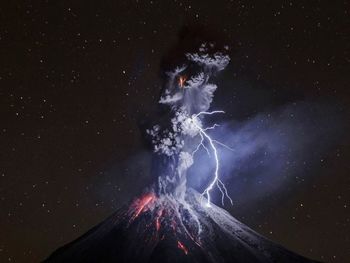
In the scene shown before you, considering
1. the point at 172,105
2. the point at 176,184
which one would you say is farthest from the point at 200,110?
the point at 176,184

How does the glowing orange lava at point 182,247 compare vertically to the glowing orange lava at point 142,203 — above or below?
below

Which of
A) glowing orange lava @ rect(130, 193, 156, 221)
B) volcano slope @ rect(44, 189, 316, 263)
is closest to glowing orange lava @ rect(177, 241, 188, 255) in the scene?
volcano slope @ rect(44, 189, 316, 263)

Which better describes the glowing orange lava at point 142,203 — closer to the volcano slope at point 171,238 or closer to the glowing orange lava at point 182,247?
the volcano slope at point 171,238

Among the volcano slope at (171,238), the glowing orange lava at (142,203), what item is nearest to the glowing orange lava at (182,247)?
the volcano slope at (171,238)

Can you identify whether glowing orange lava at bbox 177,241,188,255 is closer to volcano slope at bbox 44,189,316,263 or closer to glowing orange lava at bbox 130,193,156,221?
volcano slope at bbox 44,189,316,263

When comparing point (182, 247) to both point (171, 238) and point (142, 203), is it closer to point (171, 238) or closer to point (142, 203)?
point (171, 238)

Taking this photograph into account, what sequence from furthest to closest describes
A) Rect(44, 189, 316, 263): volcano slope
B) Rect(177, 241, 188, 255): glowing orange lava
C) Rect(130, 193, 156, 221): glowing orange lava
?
Rect(130, 193, 156, 221): glowing orange lava < Rect(44, 189, 316, 263): volcano slope < Rect(177, 241, 188, 255): glowing orange lava

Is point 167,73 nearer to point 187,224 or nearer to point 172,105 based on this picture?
point 172,105

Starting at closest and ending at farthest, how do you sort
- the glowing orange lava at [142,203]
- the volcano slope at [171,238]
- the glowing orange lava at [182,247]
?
1. the glowing orange lava at [182,247]
2. the volcano slope at [171,238]
3. the glowing orange lava at [142,203]
